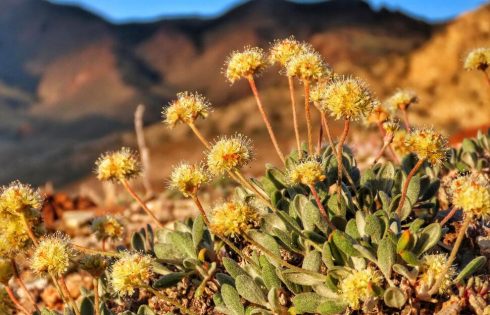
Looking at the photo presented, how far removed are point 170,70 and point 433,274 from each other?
102 meters

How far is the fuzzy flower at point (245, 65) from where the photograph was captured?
12.2 feet

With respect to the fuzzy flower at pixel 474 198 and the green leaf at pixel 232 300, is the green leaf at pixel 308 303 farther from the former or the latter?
the fuzzy flower at pixel 474 198

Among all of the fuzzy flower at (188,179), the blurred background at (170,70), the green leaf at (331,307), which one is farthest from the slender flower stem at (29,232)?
the blurred background at (170,70)

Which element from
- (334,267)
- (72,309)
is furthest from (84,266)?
(334,267)

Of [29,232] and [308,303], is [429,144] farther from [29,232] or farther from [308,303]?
[29,232]

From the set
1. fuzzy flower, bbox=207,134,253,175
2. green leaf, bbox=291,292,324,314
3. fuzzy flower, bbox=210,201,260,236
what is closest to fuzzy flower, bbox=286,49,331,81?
fuzzy flower, bbox=207,134,253,175

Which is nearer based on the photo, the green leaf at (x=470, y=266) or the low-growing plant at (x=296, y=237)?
the green leaf at (x=470, y=266)

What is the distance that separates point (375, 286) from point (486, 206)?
0.62 metres

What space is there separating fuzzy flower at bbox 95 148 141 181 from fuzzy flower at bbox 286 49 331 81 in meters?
1.08

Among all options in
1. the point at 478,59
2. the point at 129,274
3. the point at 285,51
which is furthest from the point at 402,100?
the point at 129,274

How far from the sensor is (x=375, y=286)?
9.34 feet

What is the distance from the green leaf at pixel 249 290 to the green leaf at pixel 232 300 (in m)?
0.05

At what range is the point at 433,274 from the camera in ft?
9.57

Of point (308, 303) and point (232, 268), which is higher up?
point (232, 268)
